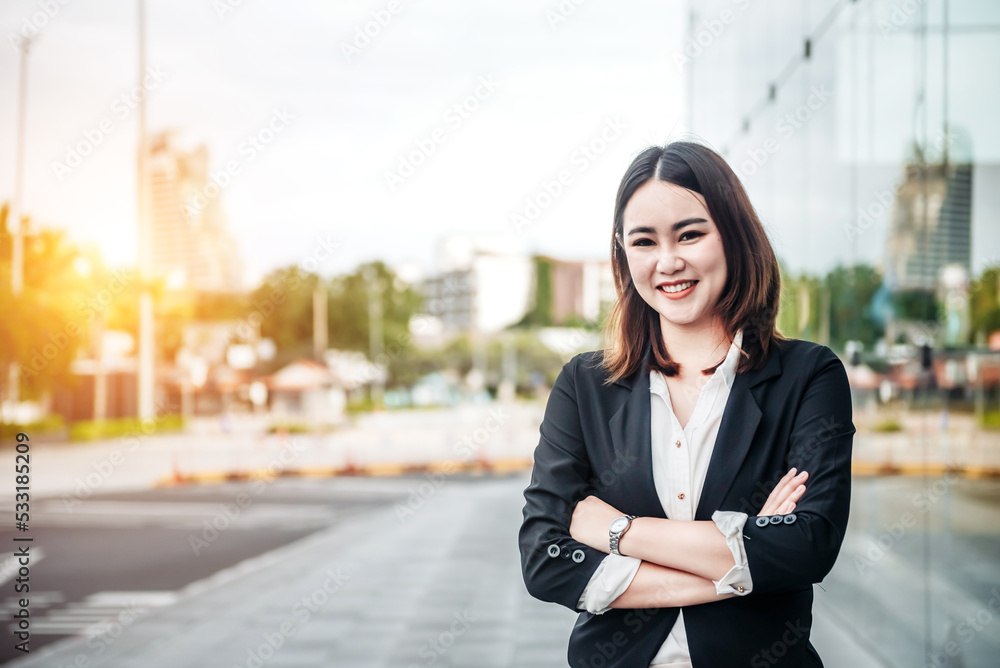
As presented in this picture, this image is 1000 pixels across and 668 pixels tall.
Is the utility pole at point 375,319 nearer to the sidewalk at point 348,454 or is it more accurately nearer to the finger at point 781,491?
the sidewalk at point 348,454

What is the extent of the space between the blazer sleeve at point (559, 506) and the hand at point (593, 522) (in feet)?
0.04

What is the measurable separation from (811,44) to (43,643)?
6.23 m

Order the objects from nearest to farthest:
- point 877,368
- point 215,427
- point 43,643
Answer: point 877,368
point 43,643
point 215,427

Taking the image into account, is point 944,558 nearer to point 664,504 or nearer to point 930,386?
point 930,386

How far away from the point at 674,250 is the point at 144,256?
13.7 m

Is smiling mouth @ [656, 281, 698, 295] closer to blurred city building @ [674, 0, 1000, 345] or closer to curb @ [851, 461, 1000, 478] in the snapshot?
blurred city building @ [674, 0, 1000, 345]

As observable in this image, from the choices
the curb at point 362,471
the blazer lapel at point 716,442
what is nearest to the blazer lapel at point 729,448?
the blazer lapel at point 716,442

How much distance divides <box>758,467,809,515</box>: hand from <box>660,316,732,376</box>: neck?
0.84ft

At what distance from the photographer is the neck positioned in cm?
159

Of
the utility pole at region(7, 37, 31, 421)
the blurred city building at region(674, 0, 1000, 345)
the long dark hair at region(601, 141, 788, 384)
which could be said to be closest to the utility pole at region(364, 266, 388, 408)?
the utility pole at region(7, 37, 31, 421)

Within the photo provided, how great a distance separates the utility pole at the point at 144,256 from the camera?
1261 centimetres

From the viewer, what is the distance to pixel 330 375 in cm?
2778

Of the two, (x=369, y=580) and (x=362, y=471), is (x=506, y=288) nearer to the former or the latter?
(x=362, y=471)

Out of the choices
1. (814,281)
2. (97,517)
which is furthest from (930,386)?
(97,517)
